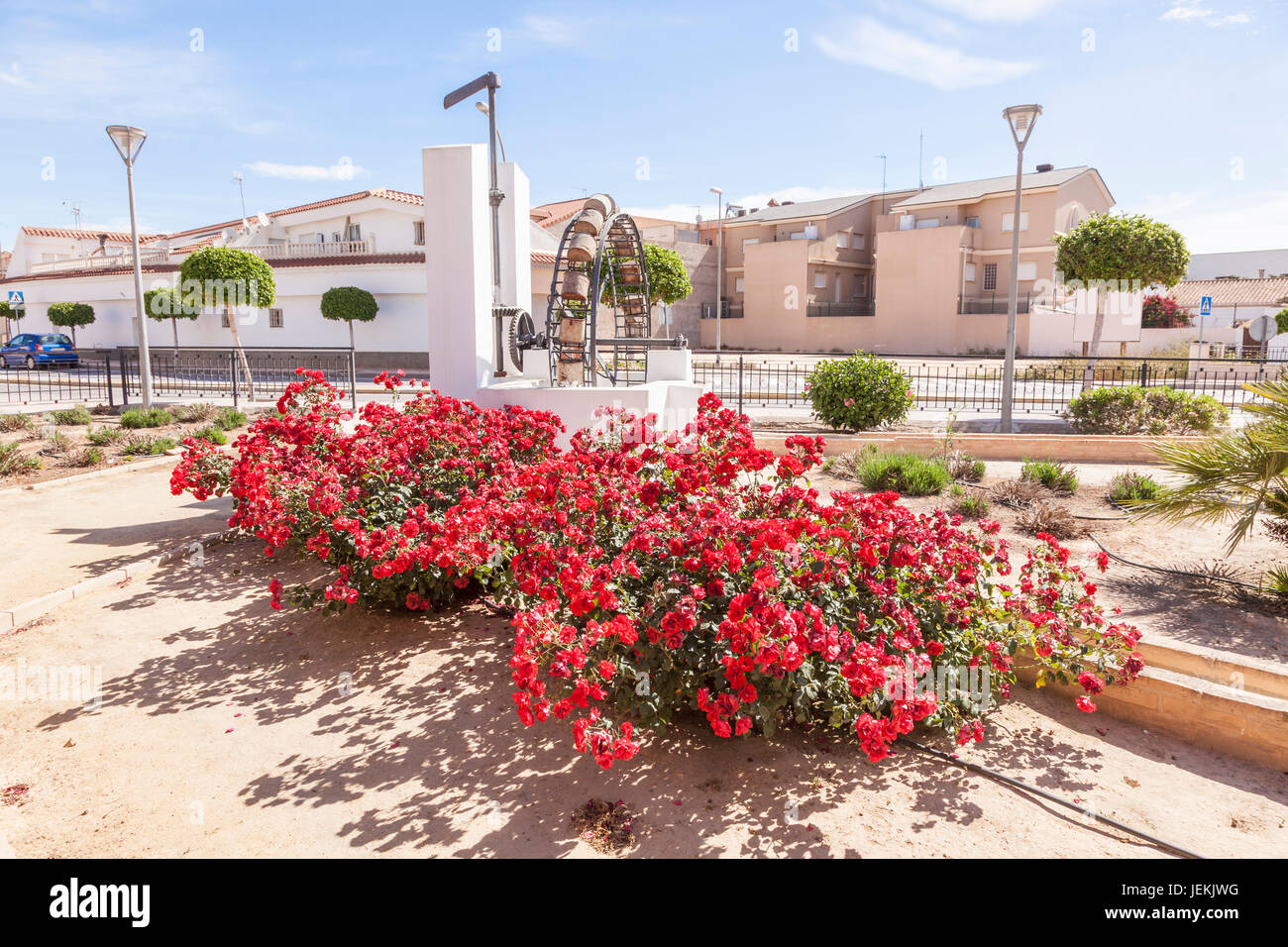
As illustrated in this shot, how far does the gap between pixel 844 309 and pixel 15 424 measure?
1641 inches

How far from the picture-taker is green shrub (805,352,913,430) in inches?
445

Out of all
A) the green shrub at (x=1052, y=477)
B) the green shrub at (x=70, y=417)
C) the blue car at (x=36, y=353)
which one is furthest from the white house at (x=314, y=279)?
the green shrub at (x=1052, y=477)

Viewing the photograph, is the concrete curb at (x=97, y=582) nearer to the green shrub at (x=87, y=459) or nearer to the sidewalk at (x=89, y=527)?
the sidewalk at (x=89, y=527)

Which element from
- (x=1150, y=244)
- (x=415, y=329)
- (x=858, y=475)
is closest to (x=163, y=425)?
(x=858, y=475)

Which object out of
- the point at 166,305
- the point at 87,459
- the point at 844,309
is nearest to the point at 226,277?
the point at 87,459

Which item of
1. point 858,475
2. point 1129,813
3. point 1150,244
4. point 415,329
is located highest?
point 1150,244

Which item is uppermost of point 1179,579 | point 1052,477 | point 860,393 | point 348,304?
point 348,304

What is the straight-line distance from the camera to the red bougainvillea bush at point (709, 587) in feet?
9.39

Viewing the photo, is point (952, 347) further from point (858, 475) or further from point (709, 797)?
point (709, 797)

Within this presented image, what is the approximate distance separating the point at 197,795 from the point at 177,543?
4005 millimetres

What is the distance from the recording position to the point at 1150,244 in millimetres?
22297

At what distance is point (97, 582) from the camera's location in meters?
5.54

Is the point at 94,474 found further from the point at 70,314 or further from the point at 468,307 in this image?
the point at 70,314

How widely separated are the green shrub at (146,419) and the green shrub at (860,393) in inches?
422
